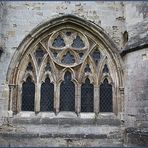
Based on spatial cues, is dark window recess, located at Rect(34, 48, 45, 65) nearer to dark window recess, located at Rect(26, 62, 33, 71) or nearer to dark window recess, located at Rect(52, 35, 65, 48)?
dark window recess, located at Rect(26, 62, 33, 71)

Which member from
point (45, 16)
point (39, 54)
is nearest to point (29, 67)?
point (39, 54)

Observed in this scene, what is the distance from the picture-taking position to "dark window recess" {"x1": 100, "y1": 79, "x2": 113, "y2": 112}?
7.75m

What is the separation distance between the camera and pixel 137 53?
7.09 meters

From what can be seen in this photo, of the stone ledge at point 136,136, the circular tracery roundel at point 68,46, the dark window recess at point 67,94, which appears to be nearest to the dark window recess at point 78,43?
the circular tracery roundel at point 68,46

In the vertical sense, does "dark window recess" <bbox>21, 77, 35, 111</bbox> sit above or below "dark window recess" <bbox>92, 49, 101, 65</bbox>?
below

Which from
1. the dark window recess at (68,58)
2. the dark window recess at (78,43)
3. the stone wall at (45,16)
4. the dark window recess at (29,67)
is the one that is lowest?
the dark window recess at (29,67)

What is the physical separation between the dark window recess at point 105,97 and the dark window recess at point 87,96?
0.90ft

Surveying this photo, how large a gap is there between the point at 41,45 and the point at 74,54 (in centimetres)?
94

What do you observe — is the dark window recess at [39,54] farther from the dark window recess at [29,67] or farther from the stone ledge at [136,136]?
the stone ledge at [136,136]

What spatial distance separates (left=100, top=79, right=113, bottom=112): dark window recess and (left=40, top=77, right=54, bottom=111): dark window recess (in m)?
1.36

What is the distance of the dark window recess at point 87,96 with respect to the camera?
7.72 m

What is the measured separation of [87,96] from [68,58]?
1175 millimetres

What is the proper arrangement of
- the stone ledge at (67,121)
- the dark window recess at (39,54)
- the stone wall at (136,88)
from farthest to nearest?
the dark window recess at (39,54) → the stone ledge at (67,121) → the stone wall at (136,88)

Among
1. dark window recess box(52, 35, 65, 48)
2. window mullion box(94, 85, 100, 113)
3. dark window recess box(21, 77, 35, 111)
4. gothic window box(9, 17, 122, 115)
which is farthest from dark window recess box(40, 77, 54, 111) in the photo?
window mullion box(94, 85, 100, 113)
